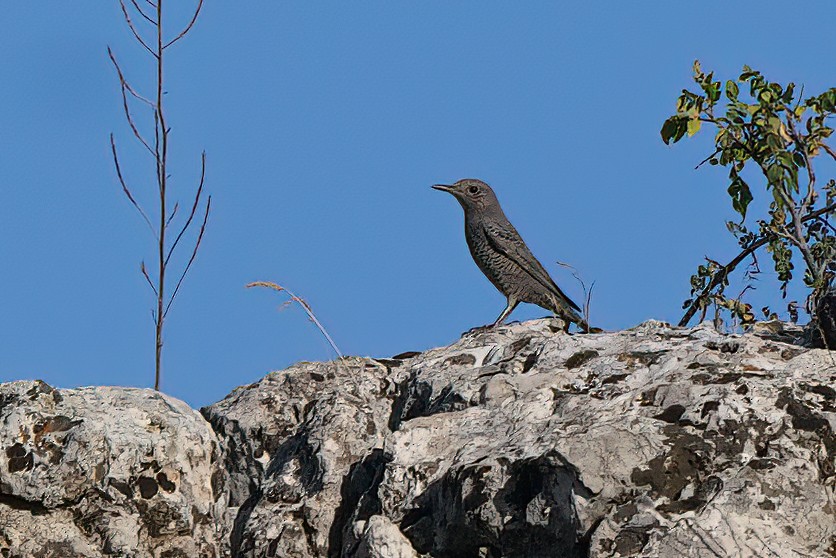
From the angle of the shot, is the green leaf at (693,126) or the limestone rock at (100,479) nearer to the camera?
the limestone rock at (100,479)

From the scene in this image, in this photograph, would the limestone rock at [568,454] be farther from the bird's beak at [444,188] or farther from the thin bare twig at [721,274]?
the bird's beak at [444,188]

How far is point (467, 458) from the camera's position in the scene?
4375mm

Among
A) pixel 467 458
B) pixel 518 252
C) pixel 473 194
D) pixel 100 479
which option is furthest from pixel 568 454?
pixel 473 194

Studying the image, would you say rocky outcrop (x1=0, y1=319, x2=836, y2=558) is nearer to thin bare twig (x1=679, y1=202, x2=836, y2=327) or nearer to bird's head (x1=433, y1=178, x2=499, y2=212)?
thin bare twig (x1=679, y1=202, x2=836, y2=327)

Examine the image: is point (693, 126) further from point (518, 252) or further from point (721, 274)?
point (518, 252)

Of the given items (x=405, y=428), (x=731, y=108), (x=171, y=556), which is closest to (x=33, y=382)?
(x=171, y=556)

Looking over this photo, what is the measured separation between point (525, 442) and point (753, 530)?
92 centimetres

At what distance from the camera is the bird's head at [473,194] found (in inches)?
459

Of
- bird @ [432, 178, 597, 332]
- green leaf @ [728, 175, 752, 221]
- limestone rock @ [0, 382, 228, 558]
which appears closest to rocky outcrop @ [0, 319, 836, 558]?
limestone rock @ [0, 382, 228, 558]

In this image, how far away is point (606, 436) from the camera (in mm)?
4035

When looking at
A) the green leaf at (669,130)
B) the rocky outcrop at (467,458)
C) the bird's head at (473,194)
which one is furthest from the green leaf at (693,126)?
the bird's head at (473,194)

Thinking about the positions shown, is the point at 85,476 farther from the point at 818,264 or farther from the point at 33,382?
the point at 818,264

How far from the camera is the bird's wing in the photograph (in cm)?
1112

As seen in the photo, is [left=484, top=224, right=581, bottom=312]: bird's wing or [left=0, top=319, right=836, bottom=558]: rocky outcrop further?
[left=484, top=224, right=581, bottom=312]: bird's wing
